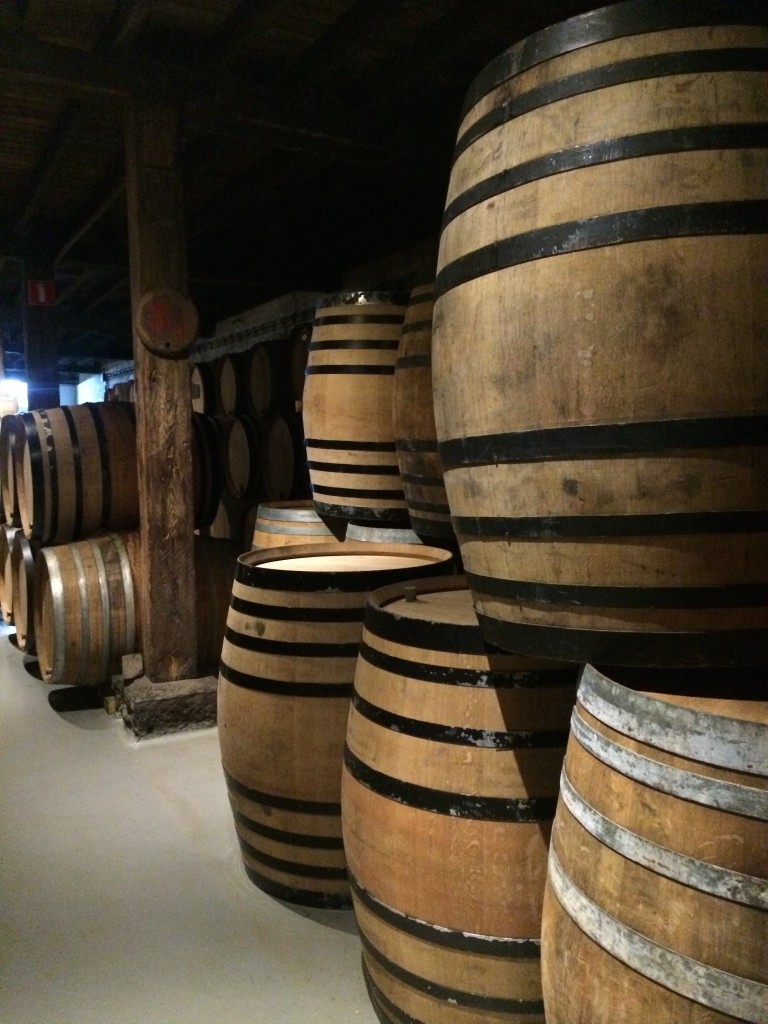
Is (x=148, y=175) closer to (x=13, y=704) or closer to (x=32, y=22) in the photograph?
(x=32, y=22)

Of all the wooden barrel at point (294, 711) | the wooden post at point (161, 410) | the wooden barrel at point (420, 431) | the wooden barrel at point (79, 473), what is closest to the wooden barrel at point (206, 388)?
the wooden barrel at point (79, 473)

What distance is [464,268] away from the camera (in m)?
1.47

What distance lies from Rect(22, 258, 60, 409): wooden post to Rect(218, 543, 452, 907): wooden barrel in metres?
6.22

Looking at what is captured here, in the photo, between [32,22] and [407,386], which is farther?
[32,22]

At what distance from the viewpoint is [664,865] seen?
1122 millimetres

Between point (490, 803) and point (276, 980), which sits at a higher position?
point (490, 803)

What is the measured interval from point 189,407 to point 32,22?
2010 millimetres

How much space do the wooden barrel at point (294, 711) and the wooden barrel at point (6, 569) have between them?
3.93 metres

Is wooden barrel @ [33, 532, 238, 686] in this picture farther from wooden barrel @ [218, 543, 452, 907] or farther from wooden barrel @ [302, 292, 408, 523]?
wooden barrel @ [218, 543, 452, 907]

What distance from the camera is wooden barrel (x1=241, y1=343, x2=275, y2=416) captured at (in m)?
6.32

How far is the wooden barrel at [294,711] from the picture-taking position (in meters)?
2.48

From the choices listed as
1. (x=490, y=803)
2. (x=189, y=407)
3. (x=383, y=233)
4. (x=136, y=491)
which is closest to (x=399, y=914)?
(x=490, y=803)

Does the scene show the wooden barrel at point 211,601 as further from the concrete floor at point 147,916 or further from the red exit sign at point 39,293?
the red exit sign at point 39,293

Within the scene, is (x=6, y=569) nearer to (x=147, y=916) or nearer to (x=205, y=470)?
(x=205, y=470)
